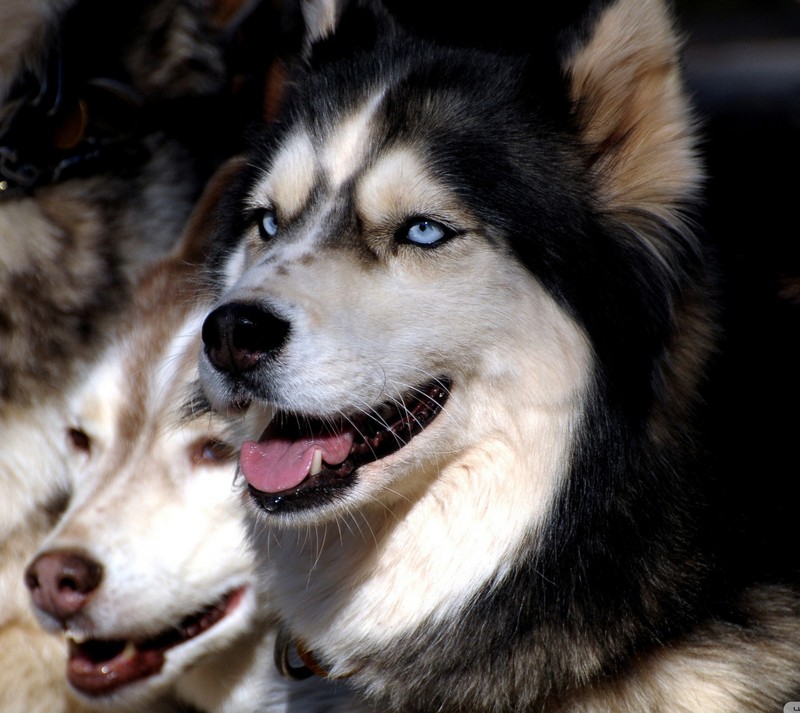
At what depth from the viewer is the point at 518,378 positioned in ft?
6.61

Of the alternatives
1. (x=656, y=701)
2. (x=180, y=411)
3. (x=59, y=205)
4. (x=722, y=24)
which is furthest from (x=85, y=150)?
(x=722, y=24)

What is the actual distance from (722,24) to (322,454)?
4.18 meters

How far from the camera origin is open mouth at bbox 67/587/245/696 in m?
2.59

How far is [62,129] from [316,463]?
1433mm

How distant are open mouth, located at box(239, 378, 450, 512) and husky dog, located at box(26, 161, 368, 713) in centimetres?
28

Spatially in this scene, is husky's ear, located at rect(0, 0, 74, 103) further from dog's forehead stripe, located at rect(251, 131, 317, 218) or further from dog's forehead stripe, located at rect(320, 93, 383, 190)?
dog's forehead stripe, located at rect(320, 93, 383, 190)

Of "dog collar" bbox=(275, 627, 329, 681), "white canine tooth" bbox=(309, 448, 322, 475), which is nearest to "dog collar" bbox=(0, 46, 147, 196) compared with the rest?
"white canine tooth" bbox=(309, 448, 322, 475)

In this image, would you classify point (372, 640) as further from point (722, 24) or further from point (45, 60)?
point (722, 24)

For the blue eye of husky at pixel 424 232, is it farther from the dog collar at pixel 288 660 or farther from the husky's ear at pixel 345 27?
the dog collar at pixel 288 660

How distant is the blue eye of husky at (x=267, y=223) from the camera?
90.5 inches

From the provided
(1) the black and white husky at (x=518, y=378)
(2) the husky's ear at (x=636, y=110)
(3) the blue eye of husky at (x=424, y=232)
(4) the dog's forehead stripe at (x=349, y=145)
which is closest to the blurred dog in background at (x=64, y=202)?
(1) the black and white husky at (x=518, y=378)

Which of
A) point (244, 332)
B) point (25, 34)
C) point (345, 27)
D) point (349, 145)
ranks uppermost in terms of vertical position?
point (345, 27)

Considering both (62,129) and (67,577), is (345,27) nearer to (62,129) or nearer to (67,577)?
(62,129)

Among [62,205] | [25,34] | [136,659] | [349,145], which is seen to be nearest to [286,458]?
[349,145]
